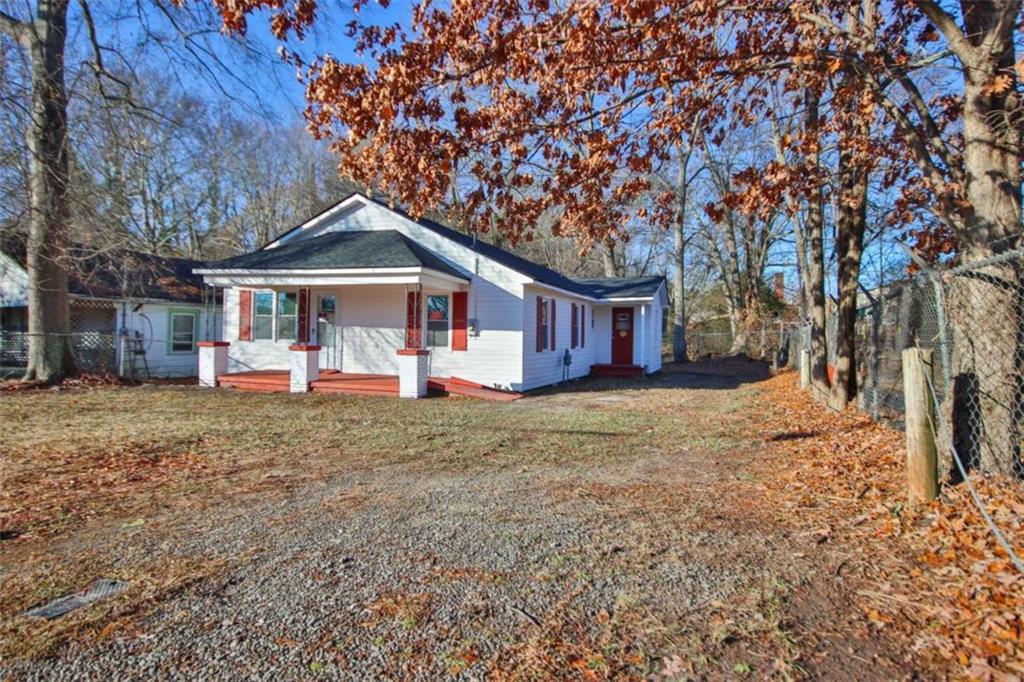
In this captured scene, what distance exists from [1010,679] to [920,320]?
5.23m

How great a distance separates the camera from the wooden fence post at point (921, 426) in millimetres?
4191

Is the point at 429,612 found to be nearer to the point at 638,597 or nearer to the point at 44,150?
the point at 638,597

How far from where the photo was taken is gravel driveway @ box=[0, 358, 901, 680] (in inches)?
100

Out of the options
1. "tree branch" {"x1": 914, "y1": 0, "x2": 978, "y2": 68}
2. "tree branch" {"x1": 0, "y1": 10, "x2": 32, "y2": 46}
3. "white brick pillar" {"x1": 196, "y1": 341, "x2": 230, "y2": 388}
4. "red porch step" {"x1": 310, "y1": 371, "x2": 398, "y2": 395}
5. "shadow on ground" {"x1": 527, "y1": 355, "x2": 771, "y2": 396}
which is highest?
"tree branch" {"x1": 0, "y1": 10, "x2": 32, "y2": 46}

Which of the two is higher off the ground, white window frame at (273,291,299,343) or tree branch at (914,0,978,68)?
tree branch at (914,0,978,68)

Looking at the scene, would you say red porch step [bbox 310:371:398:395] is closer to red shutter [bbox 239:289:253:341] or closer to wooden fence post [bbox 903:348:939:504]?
red shutter [bbox 239:289:253:341]

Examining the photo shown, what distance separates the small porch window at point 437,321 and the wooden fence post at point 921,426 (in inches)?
444

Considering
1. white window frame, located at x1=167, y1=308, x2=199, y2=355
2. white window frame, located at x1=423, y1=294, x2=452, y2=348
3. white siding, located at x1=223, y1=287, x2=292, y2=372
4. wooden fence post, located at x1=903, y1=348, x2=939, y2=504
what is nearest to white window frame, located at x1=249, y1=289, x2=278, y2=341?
white siding, located at x1=223, y1=287, x2=292, y2=372

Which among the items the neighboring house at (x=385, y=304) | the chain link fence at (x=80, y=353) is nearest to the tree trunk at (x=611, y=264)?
the neighboring house at (x=385, y=304)

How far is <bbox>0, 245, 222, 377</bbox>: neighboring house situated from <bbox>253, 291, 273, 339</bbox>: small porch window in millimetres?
1439

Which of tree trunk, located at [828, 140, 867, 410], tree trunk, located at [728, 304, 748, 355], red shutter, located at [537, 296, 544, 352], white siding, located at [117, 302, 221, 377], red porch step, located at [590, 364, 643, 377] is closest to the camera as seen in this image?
tree trunk, located at [828, 140, 867, 410]

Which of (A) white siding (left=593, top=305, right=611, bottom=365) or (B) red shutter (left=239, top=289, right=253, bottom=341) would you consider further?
(A) white siding (left=593, top=305, right=611, bottom=365)

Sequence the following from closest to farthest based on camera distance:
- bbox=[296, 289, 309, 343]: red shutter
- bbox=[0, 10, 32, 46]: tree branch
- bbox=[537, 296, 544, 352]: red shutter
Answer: bbox=[0, 10, 32, 46]: tree branch < bbox=[296, 289, 309, 343]: red shutter < bbox=[537, 296, 544, 352]: red shutter

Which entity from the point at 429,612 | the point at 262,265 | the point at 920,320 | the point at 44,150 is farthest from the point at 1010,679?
the point at 44,150
